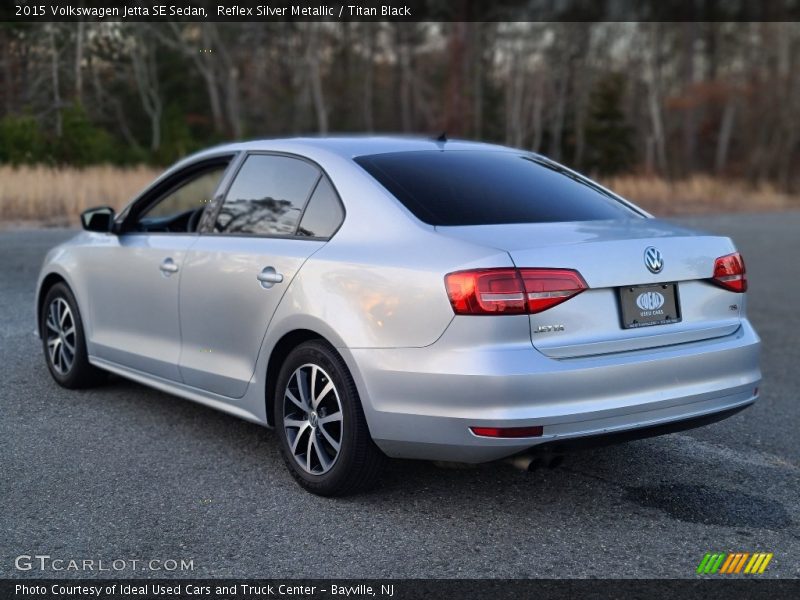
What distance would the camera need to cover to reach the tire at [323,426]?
167 inches

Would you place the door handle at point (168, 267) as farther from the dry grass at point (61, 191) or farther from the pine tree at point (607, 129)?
the pine tree at point (607, 129)

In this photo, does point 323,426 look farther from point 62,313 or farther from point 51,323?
point 51,323

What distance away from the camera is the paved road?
3.79 meters

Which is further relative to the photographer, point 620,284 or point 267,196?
point 267,196

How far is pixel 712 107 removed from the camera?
57.2m

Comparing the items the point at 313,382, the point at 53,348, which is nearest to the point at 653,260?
the point at 313,382

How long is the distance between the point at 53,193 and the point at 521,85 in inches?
1350

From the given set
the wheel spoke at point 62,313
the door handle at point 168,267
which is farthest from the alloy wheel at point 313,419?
the wheel spoke at point 62,313

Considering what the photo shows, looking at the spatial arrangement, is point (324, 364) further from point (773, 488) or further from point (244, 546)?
point (773, 488)

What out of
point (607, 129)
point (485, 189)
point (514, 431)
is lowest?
point (607, 129)

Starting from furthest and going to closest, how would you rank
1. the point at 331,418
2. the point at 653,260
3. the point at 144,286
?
the point at 144,286
the point at 331,418
the point at 653,260

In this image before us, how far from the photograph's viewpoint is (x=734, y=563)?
3.77 meters

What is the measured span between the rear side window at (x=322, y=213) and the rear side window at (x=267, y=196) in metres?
0.06

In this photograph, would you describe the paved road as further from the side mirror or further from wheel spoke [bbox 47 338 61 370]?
the side mirror
